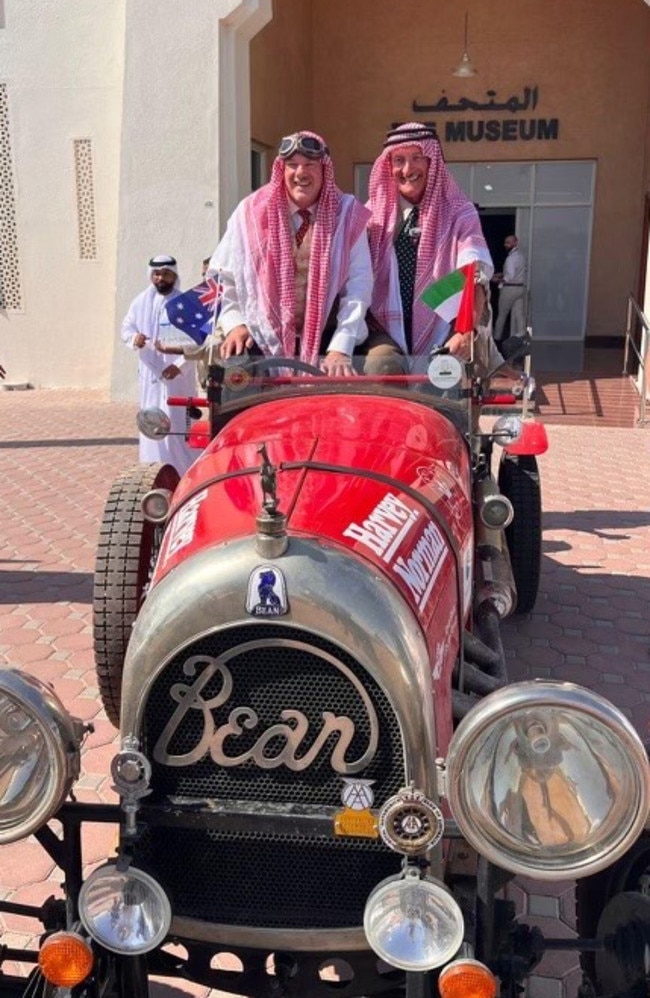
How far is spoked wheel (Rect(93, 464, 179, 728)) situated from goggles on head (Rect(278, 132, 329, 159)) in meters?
1.47

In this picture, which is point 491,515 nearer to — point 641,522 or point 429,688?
point 429,688

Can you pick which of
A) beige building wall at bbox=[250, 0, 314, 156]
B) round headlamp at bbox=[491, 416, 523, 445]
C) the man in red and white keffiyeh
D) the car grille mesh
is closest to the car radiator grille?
the car grille mesh

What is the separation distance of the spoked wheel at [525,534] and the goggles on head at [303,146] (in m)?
2.15

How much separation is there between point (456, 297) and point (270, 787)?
230 cm

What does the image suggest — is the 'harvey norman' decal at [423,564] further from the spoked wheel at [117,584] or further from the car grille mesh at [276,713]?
the spoked wheel at [117,584]

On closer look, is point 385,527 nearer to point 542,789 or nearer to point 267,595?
point 267,595

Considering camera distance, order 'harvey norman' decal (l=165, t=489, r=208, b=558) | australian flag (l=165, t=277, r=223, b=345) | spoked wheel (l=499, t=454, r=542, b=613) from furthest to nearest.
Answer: spoked wheel (l=499, t=454, r=542, b=613)
australian flag (l=165, t=277, r=223, b=345)
'harvey norman' decal (l=165, t=489, r=208, b=558)

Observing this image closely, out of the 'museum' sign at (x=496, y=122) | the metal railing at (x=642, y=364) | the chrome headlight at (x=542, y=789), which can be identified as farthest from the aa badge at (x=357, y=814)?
the 'museum' sign at (x=496, y=122)

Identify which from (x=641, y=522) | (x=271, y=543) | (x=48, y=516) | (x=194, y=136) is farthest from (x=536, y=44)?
(x=271, y=543)

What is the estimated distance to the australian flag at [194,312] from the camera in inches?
168

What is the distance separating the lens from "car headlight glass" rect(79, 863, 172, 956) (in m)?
1.81

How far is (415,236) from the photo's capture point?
13.4 feet

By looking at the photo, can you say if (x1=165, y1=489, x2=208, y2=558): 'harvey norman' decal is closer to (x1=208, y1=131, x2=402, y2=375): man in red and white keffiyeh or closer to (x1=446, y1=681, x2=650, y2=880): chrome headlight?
(x1=446, y1=681, x2=650, y2=880): chrome headlight

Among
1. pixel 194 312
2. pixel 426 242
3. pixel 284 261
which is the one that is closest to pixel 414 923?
pixel 284 261
